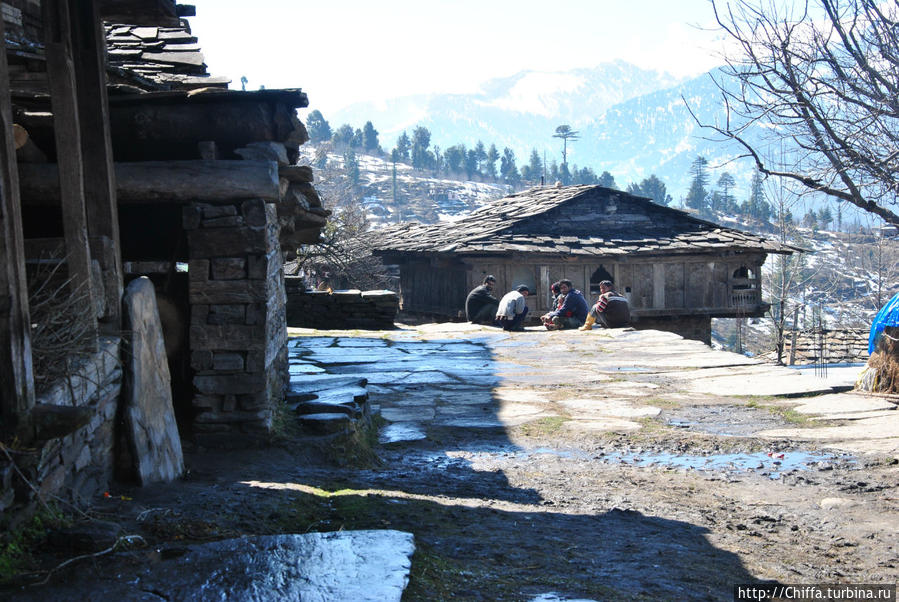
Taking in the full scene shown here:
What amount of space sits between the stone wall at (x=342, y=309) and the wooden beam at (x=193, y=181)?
903 centimetres

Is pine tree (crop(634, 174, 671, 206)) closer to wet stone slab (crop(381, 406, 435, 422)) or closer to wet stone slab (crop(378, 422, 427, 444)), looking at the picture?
wet stone slab (crop(381, 406, 435, 422))

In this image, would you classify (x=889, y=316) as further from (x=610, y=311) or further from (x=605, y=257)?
(x=605, y=257)

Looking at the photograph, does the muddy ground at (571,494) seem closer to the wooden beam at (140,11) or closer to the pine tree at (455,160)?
the wooden beam at (140,11)

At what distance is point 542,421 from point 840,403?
2337 millimetres

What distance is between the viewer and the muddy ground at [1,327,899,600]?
115 inches

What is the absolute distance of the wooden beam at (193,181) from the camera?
181 inches

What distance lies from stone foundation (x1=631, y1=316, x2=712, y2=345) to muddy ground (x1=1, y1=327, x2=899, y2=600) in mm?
12846

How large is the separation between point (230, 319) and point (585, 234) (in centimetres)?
1673

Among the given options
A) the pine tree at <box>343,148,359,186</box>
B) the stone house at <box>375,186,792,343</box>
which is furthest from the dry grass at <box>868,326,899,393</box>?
the pine tree at <box>343,148,359,186</box>

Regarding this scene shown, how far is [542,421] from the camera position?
628 centimetres

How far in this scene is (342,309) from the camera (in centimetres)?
1377

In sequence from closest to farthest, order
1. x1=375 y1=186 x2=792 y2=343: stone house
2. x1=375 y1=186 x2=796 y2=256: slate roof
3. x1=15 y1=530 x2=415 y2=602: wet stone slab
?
x1=15 y1=530 x2=415 y2=602: wet stone slab < x1=375 y1=186 x2=796 y2=256: slate roof < x1=375 y1=186 x2=792 y2=343: stone house

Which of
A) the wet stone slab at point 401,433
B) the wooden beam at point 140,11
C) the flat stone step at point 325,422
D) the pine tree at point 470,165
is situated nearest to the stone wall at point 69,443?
the flat stone step at point 325,422

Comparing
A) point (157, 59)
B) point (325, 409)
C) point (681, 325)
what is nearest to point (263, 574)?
point (325, 409)
